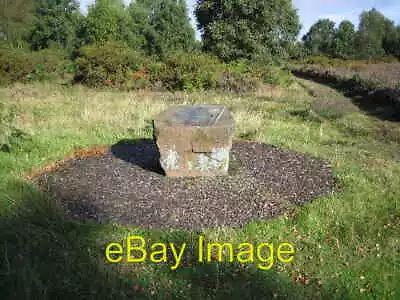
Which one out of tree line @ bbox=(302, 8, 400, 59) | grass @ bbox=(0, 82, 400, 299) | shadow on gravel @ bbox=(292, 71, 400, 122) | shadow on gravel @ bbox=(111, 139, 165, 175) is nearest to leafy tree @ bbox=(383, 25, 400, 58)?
tree line @ bbox=(302, 8, 400, 59)

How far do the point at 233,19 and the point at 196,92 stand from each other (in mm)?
7771

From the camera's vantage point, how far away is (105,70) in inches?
595

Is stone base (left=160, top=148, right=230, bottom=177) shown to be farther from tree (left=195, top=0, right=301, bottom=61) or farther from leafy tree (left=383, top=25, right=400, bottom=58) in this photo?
leafy tree (left=383, top=25, right=400, bottom=58)

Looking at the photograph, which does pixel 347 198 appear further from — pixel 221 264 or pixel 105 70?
pixel 105 70

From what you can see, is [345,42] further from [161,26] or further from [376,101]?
[376,101]

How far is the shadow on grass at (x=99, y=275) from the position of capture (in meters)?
2.89

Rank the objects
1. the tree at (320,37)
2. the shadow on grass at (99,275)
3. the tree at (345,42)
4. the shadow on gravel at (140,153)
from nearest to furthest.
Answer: the shadow on grass at (99,275) < the shadow on gravel at (140,153) < the tree at (345,42) < the tree at (320,37)

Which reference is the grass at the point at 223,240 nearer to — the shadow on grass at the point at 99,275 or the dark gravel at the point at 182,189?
the shadow on grass at the point at 99,275

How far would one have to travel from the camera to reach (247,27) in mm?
20031

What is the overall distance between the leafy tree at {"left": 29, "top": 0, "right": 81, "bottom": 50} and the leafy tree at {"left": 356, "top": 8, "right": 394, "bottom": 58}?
32.4 m

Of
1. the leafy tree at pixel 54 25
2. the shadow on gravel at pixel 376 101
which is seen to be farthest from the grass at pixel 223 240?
the leafy tree at pixel 54 25

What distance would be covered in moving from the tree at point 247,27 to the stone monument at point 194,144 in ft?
52.4

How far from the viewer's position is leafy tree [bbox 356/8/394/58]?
44.5 metres

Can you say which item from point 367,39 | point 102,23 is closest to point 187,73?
point 102,23
